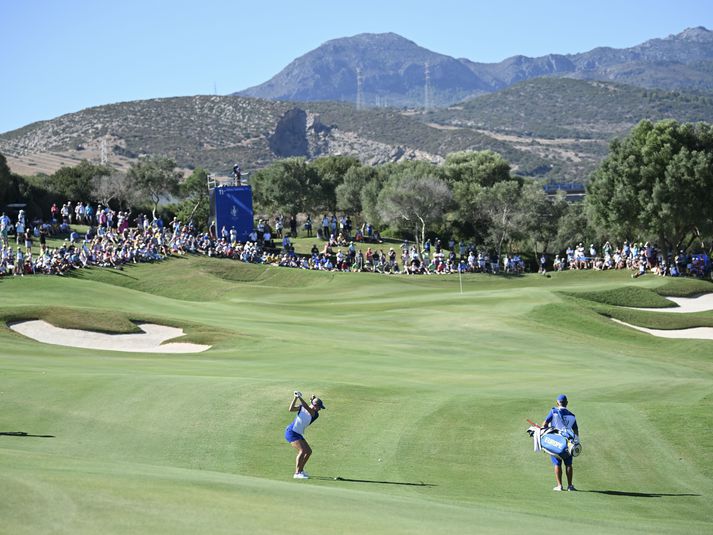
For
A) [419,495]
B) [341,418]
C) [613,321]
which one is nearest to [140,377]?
[341,418]

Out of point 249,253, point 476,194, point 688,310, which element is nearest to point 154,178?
point 249,253

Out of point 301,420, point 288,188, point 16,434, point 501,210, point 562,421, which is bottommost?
point 501,210

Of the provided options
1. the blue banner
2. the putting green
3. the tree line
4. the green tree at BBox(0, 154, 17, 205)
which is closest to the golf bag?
the putting green

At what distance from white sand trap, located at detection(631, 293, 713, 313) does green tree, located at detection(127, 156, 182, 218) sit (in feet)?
163

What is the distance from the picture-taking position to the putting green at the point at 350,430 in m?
13.7

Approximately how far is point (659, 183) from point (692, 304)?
18519 millimetres

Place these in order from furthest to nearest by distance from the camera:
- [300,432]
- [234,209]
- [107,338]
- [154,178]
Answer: [154,178] → [234,209] → [107,338] → [300,432]

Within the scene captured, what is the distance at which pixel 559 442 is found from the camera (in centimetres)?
1798

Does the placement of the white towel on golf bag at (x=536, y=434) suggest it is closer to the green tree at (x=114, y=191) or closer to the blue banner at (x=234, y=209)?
the blue banner at (x=234, y=209)

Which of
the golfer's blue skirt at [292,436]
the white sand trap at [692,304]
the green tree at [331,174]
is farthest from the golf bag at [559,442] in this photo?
the green tree at [331,174]

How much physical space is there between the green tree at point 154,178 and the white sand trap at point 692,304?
49530 mm

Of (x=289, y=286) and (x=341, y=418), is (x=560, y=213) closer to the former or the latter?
(x=289, y=286)

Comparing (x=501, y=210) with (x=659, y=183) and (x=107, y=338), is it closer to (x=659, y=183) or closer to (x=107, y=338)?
(x=659, y=183)

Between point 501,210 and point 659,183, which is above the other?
point 659,183
